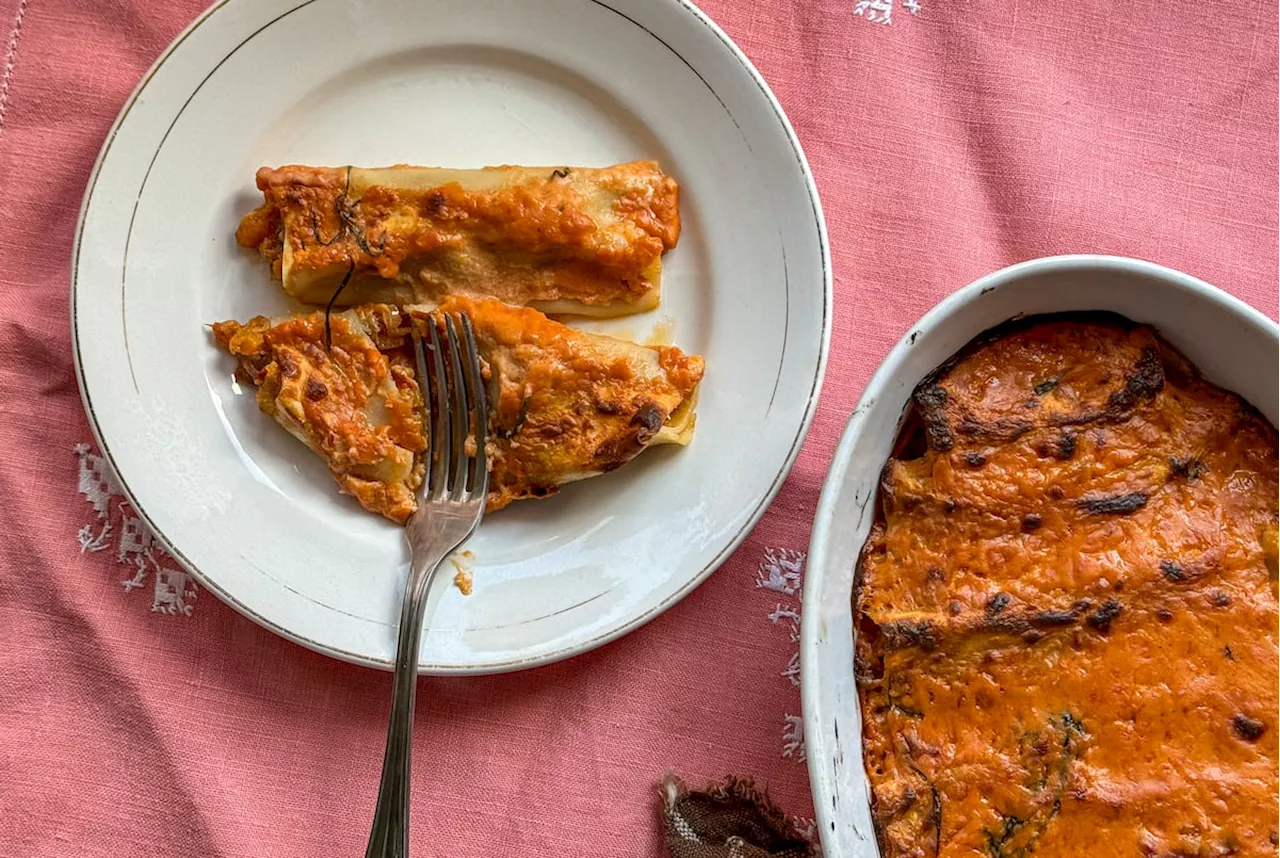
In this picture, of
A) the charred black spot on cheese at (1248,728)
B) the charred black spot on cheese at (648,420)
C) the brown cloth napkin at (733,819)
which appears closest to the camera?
the charred black spot on cheese at (1248,728)

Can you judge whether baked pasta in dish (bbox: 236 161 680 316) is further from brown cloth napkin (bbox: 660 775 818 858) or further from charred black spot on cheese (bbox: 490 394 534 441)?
brown cloth napkin (bbox: 660 775 818 858)

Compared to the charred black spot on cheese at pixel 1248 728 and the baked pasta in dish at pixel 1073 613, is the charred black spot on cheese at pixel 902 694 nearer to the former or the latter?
the baked pasta in dish at pixel 1073 613

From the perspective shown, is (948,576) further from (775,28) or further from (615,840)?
(775,28)

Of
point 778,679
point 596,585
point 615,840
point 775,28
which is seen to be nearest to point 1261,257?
point 775,28

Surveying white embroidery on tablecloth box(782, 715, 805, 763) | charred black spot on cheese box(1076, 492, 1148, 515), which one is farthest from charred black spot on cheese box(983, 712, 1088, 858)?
white embroidery on tablecloth box(782, 715, 805, 763)

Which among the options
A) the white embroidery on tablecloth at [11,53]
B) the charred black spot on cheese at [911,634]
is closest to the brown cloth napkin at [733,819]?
the charred black spot on cheese at [911,634]

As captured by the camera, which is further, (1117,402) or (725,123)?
(725,123)
